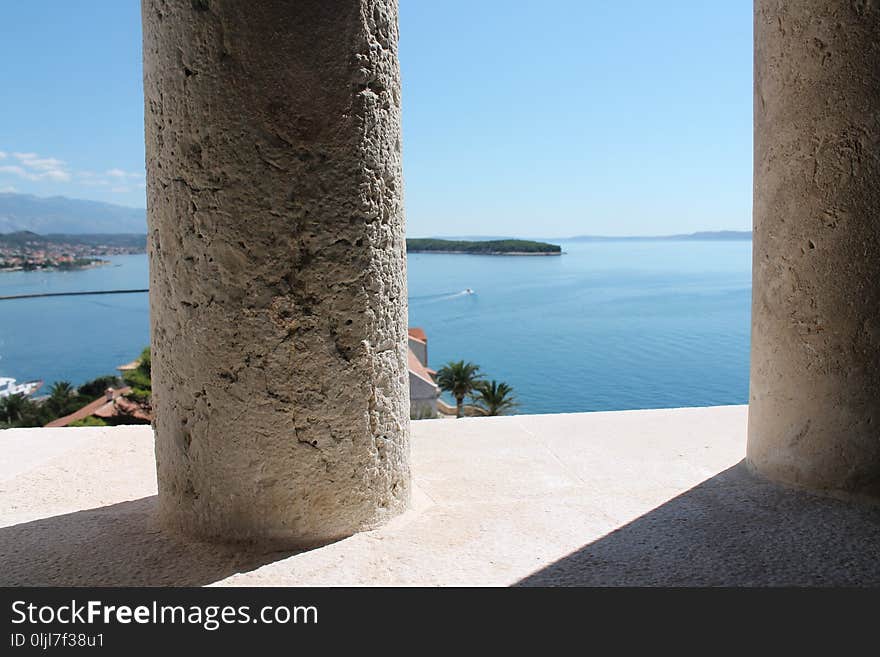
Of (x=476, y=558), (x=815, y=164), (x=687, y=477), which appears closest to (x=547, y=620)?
(x=476, y=558)

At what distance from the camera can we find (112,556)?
360cm

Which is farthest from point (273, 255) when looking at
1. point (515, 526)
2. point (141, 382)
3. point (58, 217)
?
point (58, 217)

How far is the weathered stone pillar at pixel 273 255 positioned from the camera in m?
3.37

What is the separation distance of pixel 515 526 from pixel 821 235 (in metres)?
2.44

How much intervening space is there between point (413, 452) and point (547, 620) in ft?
8.73

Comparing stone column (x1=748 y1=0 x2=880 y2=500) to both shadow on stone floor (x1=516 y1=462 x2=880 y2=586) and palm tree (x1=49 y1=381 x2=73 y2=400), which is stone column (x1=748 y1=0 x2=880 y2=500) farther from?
palm tree (x1=49 y1=381 x2=73 y2=400)

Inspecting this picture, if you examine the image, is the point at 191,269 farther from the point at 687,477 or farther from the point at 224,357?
the point at 687,477

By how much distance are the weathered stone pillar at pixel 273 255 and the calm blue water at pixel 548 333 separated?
56.8m

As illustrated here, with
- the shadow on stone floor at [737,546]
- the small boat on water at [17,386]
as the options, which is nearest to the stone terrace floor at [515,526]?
the shadow on stone floor at [737,546]

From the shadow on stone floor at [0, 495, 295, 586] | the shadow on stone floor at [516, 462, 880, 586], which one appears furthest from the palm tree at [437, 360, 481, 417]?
the shadow on stone floor at [0, 495, 295, 586]

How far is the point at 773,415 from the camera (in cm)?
455

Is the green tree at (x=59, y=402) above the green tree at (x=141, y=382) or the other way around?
A: the other way around

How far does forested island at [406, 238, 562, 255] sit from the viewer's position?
433ft

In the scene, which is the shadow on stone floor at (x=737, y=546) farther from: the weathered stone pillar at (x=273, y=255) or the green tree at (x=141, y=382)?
the green tree at (x=141, y=382)
